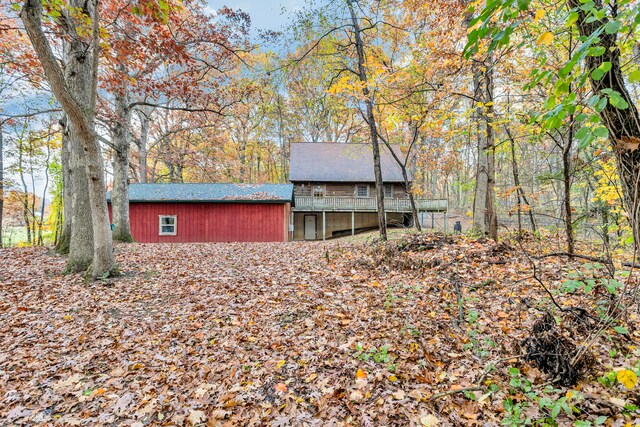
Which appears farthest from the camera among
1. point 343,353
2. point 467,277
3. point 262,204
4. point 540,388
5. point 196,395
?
point 262,204

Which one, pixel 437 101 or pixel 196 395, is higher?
pixel 437 101

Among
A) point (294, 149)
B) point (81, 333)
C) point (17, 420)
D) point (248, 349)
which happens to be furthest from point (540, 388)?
point (294, 149)

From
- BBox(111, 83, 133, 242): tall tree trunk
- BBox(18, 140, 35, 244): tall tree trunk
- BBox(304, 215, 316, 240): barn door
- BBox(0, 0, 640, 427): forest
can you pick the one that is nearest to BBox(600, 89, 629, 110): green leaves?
BBox(0, 0, 640, 427): forest

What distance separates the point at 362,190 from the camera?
21578mm

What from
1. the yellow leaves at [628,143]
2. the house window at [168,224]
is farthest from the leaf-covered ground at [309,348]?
the house window at [168,224]

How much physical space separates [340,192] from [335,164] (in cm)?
224

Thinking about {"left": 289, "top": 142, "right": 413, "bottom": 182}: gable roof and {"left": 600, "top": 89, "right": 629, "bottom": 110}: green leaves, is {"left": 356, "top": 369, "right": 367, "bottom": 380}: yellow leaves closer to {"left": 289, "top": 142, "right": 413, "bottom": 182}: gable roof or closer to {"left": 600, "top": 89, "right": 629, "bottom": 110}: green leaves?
{"left": 600, "top": 89, "right": 629, "bottom": 110}: green leaves

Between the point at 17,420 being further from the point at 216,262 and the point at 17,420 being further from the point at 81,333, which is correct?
the point at 216,262

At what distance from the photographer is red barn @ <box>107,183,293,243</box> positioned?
1509cm

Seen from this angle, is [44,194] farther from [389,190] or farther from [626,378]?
[626,378]

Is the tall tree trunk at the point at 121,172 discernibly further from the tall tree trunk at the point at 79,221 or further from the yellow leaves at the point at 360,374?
the yellow leaves at the point at 360,374

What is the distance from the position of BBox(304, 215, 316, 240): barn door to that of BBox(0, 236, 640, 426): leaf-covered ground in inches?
632

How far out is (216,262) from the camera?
743 centimetres

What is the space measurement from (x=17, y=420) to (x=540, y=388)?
4441mm
